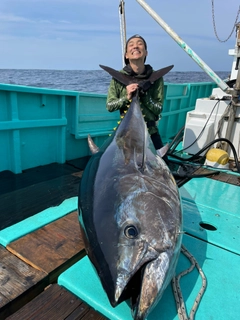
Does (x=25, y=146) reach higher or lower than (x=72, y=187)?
higher

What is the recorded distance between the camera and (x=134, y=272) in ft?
3.67

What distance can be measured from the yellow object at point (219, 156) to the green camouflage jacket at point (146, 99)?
161 cm

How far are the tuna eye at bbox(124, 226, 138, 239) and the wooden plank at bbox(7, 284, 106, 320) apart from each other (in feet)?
1.86

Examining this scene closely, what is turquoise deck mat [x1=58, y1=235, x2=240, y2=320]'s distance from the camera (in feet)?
4.62

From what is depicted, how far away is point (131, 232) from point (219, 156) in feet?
11.4

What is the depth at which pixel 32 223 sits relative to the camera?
2.22 metres

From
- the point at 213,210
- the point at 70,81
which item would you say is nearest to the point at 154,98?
the point at 213,210

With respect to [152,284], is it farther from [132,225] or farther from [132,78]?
[132,78]

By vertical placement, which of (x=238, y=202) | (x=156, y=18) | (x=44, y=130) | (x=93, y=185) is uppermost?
(x=156, y=18)

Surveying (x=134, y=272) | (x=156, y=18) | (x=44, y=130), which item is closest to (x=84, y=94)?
(x=44, y=130)

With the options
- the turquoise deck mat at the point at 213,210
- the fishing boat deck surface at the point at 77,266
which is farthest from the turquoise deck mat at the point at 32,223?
the turquoise deck mat at the point at 213,210

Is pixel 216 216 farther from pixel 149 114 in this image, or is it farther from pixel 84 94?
pixel 84 94

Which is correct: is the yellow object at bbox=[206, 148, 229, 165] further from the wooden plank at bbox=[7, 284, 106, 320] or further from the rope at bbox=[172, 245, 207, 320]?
the wooden plank at bbox=[7, 284, 106, 320]

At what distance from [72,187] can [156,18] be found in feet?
11.2
